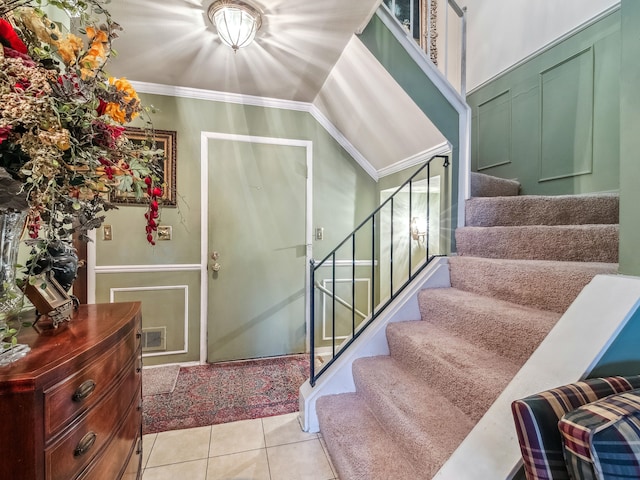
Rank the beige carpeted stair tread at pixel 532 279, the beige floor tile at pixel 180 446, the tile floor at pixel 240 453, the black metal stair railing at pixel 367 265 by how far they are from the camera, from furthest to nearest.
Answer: the black metal stair railing at pixel 367 265 → the beige floor tile at pixel 180 446 → the tile floor at pixel 240 453 → the beige carpeted stair tread at pixel 532 279

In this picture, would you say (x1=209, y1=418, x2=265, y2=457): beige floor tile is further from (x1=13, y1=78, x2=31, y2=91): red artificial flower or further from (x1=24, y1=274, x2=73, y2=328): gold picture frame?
(x1=13, y1=78, x2=31, y2=91): red artificial flower

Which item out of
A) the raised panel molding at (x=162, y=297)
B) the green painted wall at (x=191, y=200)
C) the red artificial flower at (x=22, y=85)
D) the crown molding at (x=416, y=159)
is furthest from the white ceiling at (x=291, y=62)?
the raised panel molding at (x=162, y=297)

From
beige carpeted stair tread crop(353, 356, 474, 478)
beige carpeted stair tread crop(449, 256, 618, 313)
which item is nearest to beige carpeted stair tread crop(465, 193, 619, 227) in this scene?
beige carpeted stair tread crop(449, 256, 618, 313)

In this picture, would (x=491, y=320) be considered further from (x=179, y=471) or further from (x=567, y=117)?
(x=567, y=117)

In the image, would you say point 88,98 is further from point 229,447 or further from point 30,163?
point 229,447

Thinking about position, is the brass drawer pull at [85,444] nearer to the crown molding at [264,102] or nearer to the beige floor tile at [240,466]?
the beige floor tile at [240,466]

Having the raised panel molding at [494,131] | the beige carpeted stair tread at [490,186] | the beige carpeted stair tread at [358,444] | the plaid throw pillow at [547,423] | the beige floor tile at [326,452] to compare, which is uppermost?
the raised panel molding at [494,131]

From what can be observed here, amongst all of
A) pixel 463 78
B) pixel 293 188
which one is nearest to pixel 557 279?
pixel 463 78

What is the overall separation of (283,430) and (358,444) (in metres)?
0.65

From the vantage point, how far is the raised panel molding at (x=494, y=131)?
2.54 meters

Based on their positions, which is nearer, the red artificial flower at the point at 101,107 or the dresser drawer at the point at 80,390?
the dresser drawer at the point at 80,390

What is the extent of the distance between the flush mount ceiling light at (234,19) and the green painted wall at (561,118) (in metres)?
2.21

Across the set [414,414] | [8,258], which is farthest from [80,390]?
[414,414]

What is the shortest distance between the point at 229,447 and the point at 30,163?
1.68m
